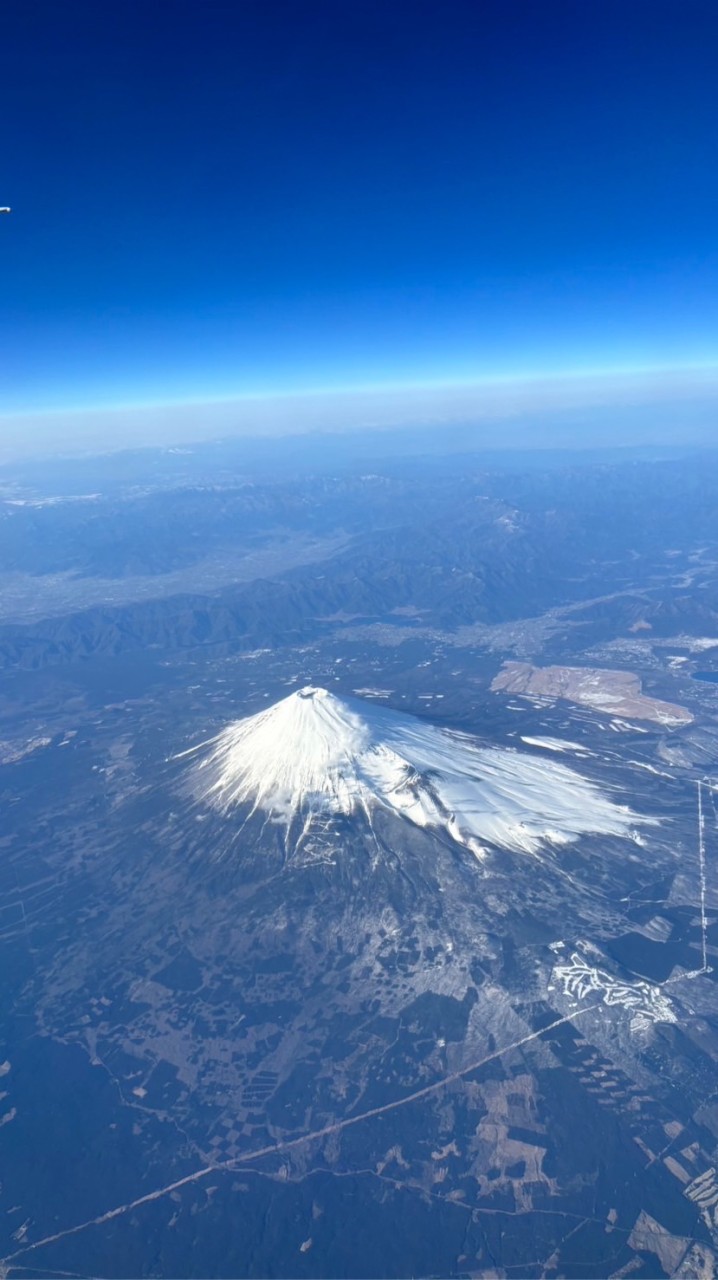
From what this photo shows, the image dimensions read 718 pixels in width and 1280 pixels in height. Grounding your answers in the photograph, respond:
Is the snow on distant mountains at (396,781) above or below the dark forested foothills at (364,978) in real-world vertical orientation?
above

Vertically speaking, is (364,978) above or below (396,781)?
below

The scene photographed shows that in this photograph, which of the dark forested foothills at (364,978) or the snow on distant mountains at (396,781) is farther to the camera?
the snow on distant mountains at (396,781)

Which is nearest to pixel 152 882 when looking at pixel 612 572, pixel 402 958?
pixel 402 958

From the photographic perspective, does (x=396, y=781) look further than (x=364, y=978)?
Yes

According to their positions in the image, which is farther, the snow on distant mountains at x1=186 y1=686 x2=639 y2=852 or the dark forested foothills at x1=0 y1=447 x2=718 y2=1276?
the snow on distant mountains at x1=186 y1=686 x2=639 y2=852

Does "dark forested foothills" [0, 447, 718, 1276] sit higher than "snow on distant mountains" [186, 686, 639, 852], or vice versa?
"snow on distant mountains" [186, 686, 639, 852]
